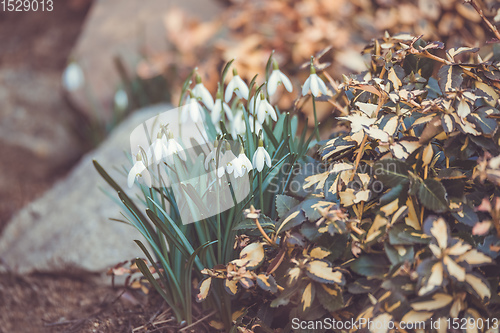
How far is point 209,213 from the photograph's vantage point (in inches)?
49.4

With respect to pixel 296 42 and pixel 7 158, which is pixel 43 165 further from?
pixel 296 42

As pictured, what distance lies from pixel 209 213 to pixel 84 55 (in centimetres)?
259

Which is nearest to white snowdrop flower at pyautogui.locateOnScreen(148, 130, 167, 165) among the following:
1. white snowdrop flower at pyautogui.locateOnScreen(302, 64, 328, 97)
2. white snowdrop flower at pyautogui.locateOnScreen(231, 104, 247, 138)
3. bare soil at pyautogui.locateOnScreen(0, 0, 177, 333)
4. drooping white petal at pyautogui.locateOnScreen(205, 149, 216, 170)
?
drooping white petal at pyautogui.locateOnScreen(205, 149, 216, 170)

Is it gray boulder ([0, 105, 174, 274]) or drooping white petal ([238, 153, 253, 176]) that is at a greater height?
drooping white petal ([238, 153, 253, 176])

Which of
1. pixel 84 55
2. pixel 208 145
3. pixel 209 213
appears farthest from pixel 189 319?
pixel 84 55

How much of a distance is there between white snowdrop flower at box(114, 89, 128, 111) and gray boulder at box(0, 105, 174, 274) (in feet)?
1.58

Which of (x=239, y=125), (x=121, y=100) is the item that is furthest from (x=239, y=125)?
(x=121, y=100)

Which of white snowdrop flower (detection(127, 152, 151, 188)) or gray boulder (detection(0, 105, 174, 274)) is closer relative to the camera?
white snowdrop flower (detection(127, 152, 151, 188))

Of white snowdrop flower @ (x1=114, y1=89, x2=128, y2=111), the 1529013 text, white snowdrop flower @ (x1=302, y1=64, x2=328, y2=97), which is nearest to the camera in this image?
white snowdrop flower @ (x1=302, y1=64, x2=328, y2=97)

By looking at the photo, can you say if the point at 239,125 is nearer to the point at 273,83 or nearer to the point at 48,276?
the point at 273,83

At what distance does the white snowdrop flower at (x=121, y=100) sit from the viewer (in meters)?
3.09

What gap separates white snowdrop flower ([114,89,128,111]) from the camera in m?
3.09

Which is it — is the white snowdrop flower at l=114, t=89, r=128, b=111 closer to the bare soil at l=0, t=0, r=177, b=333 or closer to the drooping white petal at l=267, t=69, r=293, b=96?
the bare soil at l=0, t=0, r=177, b=333

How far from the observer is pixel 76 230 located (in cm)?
208
